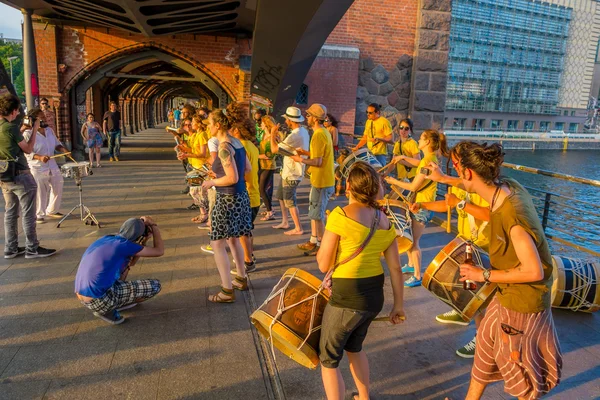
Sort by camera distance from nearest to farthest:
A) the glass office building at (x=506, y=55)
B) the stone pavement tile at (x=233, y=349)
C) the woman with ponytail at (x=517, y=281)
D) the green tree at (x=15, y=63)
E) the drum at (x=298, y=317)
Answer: the woman with ponytail at (x=517, y=281), the drum at (x=298, y=317), the stone pavement tile at (x=233, y=349), the glass office building at (x=506, y=55), the green tree at (x=15, y=63)

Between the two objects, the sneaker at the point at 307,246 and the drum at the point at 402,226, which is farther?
the sneaker at the point at 307,246

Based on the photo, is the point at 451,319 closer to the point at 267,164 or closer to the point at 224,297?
the point at 224,297

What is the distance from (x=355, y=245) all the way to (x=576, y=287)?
300 centimetres

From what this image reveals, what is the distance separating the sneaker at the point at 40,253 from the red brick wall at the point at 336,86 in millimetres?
10122

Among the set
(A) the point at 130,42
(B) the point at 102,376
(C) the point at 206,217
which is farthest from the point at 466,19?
(B) the point at 102,376

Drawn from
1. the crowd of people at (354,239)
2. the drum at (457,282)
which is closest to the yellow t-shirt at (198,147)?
the crowd of people at (354,239)

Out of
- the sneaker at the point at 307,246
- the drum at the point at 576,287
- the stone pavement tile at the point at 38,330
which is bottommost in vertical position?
the stone pavement tile at the point at 38,330

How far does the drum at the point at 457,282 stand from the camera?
319cm

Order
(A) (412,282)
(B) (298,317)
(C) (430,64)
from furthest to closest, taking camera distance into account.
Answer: (C) (430,64) → (A) (412,282) → (B) (298,317)

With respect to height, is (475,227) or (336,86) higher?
(336,86)

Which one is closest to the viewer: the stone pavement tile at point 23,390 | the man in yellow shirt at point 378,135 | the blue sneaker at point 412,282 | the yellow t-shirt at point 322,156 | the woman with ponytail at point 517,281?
the woman with ponytail at point 517,281

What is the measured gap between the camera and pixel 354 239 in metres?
2.52

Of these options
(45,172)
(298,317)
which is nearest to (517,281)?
(298,317)

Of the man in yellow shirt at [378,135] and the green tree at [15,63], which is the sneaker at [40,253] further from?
the green tree at [15,63]
